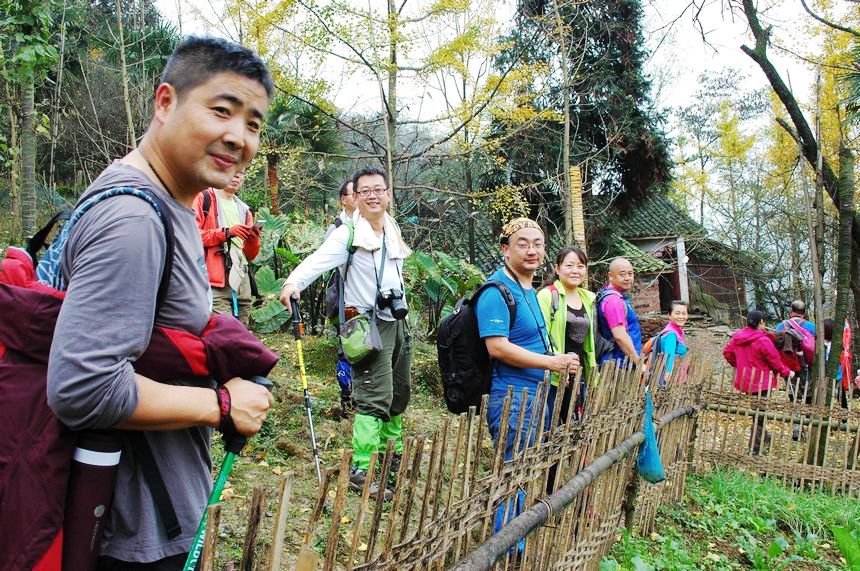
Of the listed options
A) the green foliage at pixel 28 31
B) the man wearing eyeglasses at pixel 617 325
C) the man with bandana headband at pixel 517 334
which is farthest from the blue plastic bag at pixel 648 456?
the green foliage at pixel 28 31

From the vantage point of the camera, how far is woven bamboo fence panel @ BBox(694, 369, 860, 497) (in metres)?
6.35

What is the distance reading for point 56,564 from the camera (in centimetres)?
112

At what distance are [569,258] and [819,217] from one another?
11.0 ft

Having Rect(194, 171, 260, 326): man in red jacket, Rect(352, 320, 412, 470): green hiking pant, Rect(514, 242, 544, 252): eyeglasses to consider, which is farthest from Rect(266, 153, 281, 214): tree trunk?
Rect(514, 242, 544, 252): eyeglasses

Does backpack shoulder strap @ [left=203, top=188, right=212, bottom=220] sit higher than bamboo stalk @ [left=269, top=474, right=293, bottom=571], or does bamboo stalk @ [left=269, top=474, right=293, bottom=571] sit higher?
backpack shoulder strap @ [left=203, top=188, right=212, bottom=220]

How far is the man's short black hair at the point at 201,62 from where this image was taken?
1.35 m

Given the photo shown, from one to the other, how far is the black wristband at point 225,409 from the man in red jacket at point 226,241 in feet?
9.52

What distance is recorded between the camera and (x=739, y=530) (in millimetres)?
5172

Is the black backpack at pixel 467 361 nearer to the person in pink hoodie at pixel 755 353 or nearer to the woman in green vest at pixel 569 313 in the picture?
the woman in green vest at pixel 569 313

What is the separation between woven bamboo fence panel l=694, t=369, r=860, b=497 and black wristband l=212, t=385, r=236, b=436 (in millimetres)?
6056

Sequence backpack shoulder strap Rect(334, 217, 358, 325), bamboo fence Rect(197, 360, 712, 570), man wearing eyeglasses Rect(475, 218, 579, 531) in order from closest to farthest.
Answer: bamboo fence Rect(197, 360, 712, 570) → man wearing eyeglasses Rect(475, 218, 579, 531) → backpack shoulder strap Rect(334, 217, 358, 325)

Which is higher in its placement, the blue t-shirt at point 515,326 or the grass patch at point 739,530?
the blue t-shirt at point 515,326

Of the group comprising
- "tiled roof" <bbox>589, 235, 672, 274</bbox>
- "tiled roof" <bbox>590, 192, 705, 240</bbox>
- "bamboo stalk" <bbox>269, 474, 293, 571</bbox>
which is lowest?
"bamboo stalk" <bbox>269, 474, 293, 571</bbox>

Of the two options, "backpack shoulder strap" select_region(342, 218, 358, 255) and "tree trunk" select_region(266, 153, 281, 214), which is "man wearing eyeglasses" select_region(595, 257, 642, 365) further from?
"tree trunk" select_region(266, 153, 281, 214)
